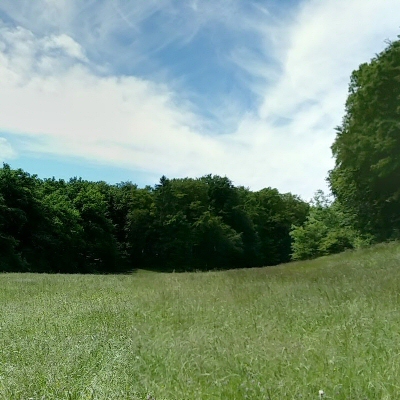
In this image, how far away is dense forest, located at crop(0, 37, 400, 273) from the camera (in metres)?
27.8

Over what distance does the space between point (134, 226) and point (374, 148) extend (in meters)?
46.5

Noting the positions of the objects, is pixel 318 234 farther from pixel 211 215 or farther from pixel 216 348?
pixel 216 348

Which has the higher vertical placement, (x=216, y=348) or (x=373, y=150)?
(x=373, y=150)

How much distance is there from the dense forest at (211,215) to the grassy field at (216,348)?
68.7 feet

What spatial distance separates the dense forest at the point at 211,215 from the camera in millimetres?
27766

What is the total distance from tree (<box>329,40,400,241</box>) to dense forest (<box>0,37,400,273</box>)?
0.07 m

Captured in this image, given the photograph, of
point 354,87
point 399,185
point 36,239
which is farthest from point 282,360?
point 36,239

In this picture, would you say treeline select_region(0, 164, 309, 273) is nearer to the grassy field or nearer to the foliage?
the foliage

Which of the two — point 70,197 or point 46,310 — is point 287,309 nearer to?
point 46,310

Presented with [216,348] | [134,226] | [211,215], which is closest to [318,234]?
[211,215]

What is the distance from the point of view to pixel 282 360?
487cm

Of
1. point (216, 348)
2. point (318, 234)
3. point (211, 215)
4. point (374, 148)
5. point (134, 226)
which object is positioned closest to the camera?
point (216, 348)

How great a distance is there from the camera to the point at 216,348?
5.45 meters

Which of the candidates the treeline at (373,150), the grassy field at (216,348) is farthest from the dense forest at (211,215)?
the grassy field at (216,348)
